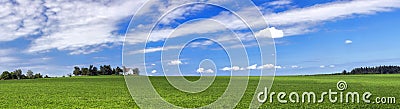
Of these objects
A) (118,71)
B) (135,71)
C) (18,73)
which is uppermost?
(118,71)

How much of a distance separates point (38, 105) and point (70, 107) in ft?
10.2

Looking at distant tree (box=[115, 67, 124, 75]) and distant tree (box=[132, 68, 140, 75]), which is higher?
distant tree (box=[115, 67, 124, 75])

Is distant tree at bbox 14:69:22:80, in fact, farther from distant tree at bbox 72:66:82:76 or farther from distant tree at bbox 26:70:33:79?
distant tree at bbox 72:66:82:76

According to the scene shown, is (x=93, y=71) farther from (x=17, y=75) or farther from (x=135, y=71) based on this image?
(x=135, y=71)

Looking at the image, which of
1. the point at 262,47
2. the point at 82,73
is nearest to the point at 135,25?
the point at 262,47

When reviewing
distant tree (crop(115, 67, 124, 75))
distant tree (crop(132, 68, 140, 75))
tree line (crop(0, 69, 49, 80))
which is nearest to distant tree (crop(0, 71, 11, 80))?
tree line (crop(0, 69, 49, 80))

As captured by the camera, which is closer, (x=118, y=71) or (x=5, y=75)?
(x=118, y=71)

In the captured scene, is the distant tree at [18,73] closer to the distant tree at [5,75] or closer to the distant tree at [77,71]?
the distant tree at [5,75]

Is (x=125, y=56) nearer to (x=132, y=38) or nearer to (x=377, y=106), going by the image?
(x=132, y=38)

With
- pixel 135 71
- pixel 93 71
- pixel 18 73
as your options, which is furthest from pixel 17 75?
pixel 135 71

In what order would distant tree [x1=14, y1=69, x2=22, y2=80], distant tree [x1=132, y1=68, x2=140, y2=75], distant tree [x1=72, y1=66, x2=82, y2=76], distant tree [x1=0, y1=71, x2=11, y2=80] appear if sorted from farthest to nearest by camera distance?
distant tree [x1=72, y1=66, x2=82, y2=76] → distant tree [x1=0, y1=71, x2=11, y2=80] → distant tree [x1=14, y1=69, x2=22, y2=80] → distant tree [x1=132, y1=68, x2=140, y2=75]

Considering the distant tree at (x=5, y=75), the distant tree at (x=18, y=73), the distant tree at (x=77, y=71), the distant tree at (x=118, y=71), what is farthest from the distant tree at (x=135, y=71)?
the distant tree at (x=77, y=71)

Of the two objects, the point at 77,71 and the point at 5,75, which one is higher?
the point at 77,71

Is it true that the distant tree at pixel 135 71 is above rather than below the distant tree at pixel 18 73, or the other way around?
below
